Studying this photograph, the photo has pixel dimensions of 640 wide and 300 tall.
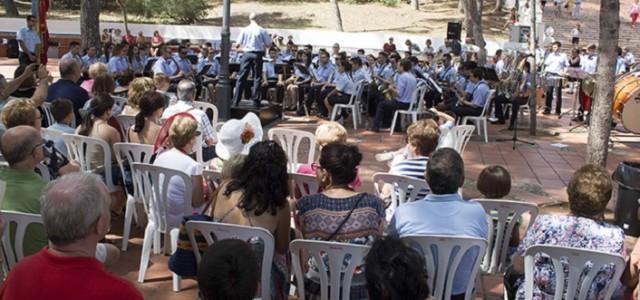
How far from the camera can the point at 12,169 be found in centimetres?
355

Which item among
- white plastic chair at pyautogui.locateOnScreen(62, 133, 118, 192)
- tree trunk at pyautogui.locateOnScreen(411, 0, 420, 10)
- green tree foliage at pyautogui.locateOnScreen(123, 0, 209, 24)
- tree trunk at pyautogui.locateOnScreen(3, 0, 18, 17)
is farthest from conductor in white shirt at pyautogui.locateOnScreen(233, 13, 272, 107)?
tree trunk at pyautogui.locateOnScreen(411, 0, 420, 10)

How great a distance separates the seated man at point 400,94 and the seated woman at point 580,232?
27.4 feet

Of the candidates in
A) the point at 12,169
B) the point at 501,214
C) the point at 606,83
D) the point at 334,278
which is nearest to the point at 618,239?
the point at 501,214

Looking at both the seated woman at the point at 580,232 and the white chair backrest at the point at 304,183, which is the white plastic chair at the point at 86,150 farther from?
the seated woman at the point at 580,232

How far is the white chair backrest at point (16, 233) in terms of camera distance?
3.24m

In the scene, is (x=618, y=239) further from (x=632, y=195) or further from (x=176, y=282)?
(x=632, y=195)

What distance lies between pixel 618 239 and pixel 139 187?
3104 mm

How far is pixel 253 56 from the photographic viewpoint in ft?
39.3

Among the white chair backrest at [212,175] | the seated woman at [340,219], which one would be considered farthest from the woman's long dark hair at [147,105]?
the seated woman at [340,219]

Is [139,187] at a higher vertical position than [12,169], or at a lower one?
lower

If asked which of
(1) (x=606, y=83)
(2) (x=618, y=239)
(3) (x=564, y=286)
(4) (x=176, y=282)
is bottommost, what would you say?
(4) (x=176, y=282)

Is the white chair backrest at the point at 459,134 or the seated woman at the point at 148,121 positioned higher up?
the seated woman at the point at 148,121

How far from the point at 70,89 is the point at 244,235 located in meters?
4.38

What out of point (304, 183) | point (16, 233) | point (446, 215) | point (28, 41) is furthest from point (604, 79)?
point (28, 41)
